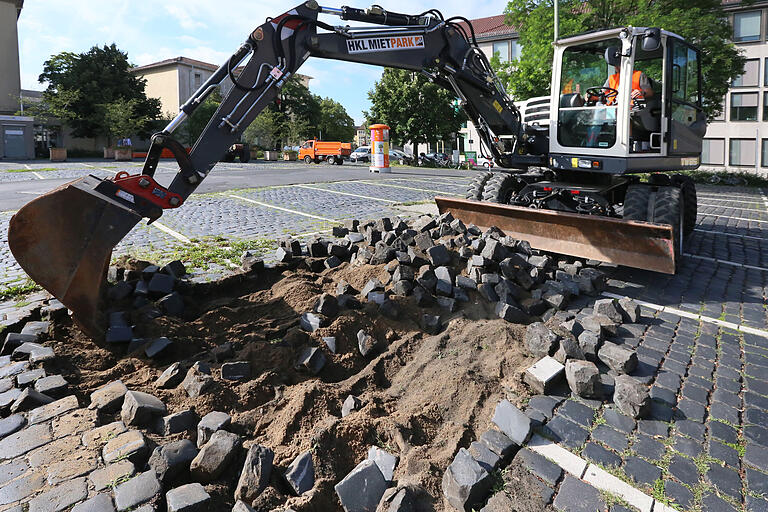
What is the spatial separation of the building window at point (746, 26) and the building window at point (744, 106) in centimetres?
409

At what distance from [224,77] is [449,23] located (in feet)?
12.1

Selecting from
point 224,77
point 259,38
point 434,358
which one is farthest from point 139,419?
point 259,38

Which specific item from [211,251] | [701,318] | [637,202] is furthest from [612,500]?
[211,251]

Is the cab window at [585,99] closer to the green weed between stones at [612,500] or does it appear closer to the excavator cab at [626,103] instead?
the excavator cab at [626,103]

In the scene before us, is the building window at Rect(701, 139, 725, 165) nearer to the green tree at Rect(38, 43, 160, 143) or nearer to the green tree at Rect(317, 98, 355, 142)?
the green tree at Rect(317, 98, 355, 142)

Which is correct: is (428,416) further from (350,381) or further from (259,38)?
(259,38)

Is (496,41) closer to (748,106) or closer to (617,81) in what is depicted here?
(748,106)

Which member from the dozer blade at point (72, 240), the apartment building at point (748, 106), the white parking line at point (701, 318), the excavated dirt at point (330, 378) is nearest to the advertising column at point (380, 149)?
the white parking line at point (701, 318)

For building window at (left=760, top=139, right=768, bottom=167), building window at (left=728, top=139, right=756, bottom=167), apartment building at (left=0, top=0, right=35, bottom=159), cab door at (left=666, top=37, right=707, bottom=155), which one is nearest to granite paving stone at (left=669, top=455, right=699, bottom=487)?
cab door at (left=666, top=37, right=707, bottom=155)

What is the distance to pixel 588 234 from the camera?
6848 mm

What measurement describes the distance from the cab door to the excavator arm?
8.40ft

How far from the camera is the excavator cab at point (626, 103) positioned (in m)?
7.04

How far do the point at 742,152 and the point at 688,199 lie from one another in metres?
37.7

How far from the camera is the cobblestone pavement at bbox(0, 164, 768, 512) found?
9.27ft
